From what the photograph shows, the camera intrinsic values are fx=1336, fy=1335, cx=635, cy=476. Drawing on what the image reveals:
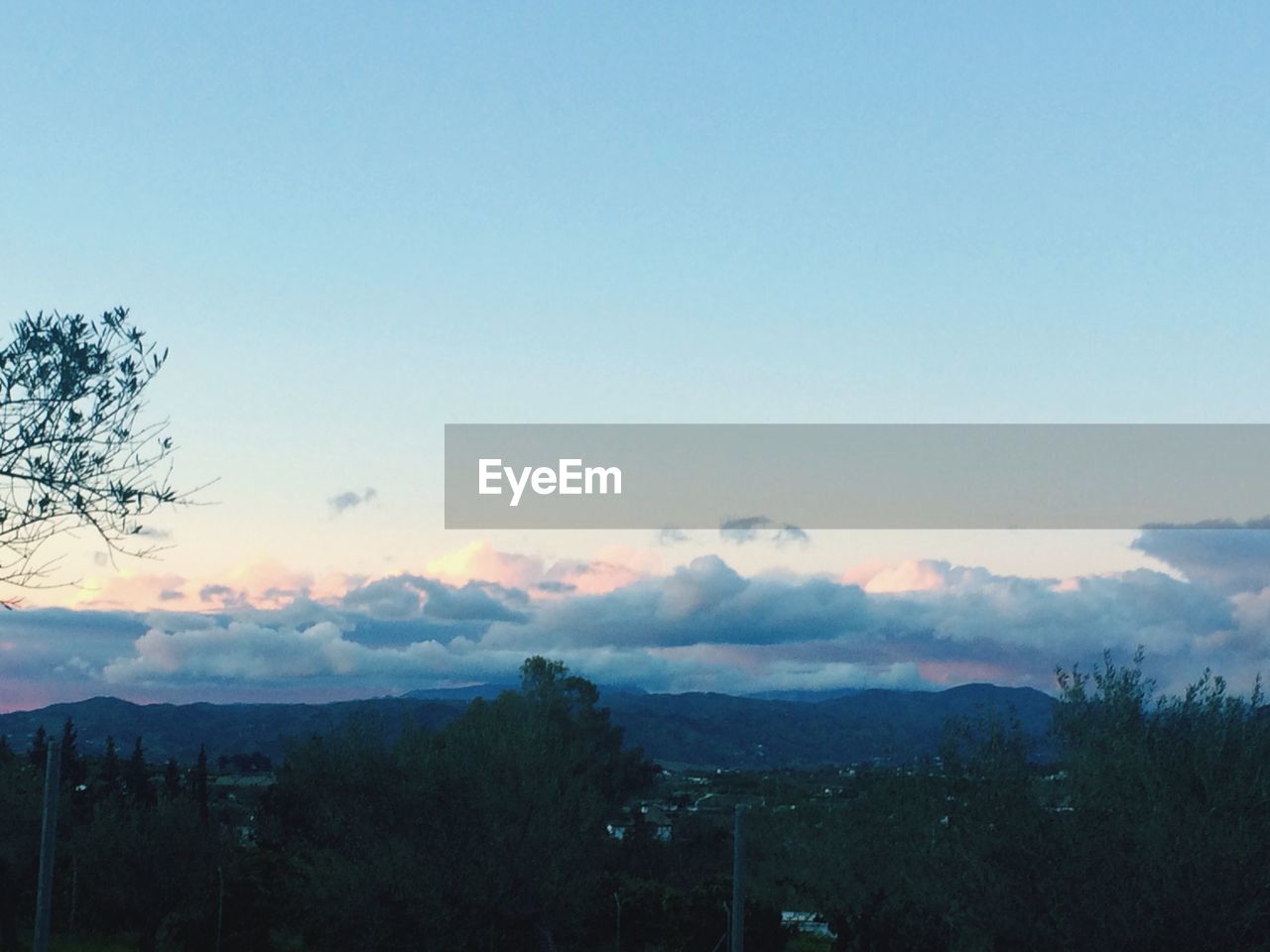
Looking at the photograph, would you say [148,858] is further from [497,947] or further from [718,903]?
[718,903]

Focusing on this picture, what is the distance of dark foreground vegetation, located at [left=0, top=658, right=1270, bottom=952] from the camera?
1603 cm

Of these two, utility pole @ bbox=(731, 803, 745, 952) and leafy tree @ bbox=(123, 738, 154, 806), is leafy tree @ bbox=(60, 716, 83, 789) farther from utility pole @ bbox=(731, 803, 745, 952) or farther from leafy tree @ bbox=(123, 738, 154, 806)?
utility pole @ bbox=(731, 803, 745, 952)

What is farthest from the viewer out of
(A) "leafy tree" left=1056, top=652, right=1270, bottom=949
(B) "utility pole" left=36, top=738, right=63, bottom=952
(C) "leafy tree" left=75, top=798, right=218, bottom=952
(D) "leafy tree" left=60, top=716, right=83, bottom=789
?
(D) "leafy tree" left=60, top=716, right=83, bottom=789

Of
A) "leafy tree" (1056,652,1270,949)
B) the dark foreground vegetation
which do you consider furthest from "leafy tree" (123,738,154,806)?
"leafy tree" (1056,652,1270,949)

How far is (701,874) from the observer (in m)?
56.0

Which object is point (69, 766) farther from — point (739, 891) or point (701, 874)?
point (739, 891)

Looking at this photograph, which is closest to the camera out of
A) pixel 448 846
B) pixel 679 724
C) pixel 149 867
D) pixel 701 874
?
pixel 448 846

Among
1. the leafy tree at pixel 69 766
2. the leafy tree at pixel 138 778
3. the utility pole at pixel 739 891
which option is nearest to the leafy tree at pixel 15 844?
the leafy tree at pixel 69 766

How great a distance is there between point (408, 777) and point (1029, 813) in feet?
50.8

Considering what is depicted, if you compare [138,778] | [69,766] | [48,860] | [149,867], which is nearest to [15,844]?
[149,867]

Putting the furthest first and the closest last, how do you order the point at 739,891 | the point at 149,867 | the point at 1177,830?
the point at 149,867, the point at 739,891, the point at 1177,830

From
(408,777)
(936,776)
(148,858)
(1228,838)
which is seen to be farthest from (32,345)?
(148,858)

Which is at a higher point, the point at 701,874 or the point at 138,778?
the point at 138,778

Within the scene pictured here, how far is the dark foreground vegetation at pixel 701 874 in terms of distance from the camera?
16031mm
